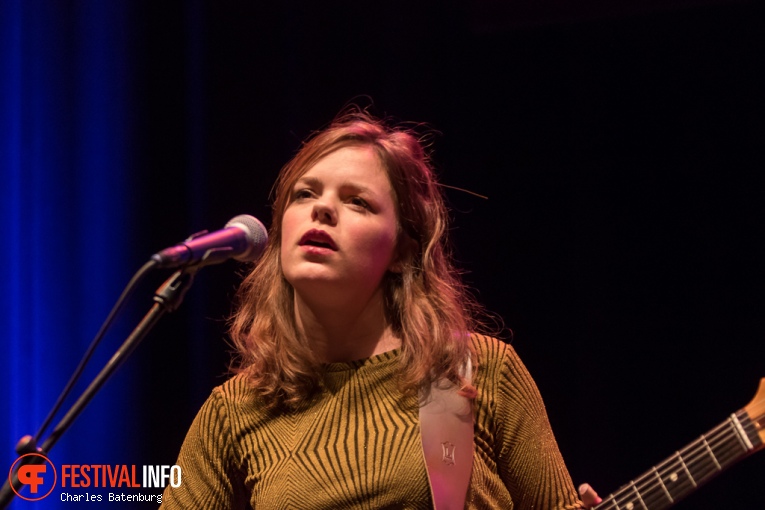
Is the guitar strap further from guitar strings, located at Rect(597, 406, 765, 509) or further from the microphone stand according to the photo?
the microphone stand

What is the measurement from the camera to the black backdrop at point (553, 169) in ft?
10.0

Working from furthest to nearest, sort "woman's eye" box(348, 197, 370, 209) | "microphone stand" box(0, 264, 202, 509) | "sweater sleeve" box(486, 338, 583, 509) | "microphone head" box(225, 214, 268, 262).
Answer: "woman's eye" box(348, 197, 370, 209) < "sweater sleeve" box(486, 338, 583, 509) < "microphone head" box(225, 214, 268, 262) < "microphone stand" box(0, 264, 202, 509)

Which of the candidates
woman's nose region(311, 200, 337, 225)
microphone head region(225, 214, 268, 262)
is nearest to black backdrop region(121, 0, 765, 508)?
woman's nose region(311, 200, 337, 225)

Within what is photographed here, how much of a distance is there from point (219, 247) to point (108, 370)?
0.97 ft

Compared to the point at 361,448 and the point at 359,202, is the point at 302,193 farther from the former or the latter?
the point at 361,448

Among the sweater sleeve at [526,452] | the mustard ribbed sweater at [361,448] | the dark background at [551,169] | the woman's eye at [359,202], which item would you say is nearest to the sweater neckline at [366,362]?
the mustard ribbed sweater at [361,448]

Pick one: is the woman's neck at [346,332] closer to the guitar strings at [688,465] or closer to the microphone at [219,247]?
the microphone at [219,247]

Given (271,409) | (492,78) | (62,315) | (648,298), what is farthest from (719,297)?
(62,315)

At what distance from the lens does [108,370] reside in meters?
1.44

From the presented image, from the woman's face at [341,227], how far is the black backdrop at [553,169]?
3.62 ft

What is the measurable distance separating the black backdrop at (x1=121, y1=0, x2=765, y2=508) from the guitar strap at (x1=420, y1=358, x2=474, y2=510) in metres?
1.16

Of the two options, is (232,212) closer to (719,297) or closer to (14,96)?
(14,96)

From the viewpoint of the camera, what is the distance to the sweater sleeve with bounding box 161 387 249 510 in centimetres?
224

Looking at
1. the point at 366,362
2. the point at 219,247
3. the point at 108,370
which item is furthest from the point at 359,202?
the point at 108,370
